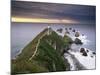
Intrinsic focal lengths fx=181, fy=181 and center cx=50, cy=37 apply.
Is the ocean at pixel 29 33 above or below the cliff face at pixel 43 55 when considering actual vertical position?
above

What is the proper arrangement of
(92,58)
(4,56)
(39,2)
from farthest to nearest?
(92,58) < (39,2) < (4,56)

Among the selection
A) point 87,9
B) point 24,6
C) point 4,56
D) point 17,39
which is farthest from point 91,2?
point 4,56

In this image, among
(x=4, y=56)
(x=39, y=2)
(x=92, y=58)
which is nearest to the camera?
(x=4, y=56)

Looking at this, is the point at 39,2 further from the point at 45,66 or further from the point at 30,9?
the point at 45,66

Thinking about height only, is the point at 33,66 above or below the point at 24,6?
below

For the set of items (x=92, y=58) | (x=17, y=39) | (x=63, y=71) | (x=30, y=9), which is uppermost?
(x=30, y=9)

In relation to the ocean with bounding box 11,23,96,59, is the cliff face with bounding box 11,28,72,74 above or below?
below

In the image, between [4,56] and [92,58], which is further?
[92,58]

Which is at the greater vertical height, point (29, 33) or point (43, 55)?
point (29, 33)
